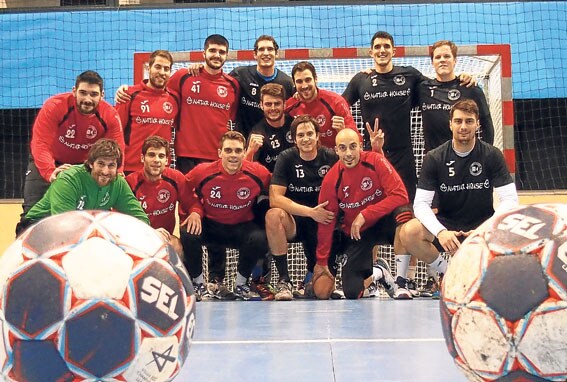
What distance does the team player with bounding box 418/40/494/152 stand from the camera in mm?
6570

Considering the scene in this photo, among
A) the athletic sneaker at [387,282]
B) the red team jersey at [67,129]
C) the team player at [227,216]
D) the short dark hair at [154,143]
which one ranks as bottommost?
the athletic sneaker at [387,282]

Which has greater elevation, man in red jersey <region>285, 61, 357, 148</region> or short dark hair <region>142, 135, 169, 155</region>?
man in red jersey <region>285, 61, 357, 148</region>

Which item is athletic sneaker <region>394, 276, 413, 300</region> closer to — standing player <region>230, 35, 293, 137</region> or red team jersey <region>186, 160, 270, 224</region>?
red team jersey <region>186, 160, 270, 224</region>

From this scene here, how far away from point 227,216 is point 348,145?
120 centimetres

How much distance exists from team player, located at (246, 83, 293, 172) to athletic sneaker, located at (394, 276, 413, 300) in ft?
4.79

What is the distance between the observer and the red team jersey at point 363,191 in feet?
20.4

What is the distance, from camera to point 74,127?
20.4 ft

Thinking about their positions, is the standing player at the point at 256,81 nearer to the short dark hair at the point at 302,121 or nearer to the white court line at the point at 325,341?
the short dark hair at the point at 302,121

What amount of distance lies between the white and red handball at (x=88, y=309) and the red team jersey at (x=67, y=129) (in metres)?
3.69

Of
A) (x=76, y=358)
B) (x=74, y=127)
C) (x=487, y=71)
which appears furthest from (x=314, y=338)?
(x=487, y=71)

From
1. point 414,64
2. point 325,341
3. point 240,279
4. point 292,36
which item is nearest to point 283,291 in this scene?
point 240,279


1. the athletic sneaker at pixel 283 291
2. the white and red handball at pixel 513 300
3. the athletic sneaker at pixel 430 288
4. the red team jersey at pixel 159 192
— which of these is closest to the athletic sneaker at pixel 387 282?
the athletic sneaker at pixel 430 288

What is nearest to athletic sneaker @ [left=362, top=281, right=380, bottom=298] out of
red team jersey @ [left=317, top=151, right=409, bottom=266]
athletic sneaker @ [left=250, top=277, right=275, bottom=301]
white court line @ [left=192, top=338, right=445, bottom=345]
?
red team jersey @ [left=317, top=151, right=409, bottom=266]

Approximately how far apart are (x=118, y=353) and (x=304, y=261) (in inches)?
203
